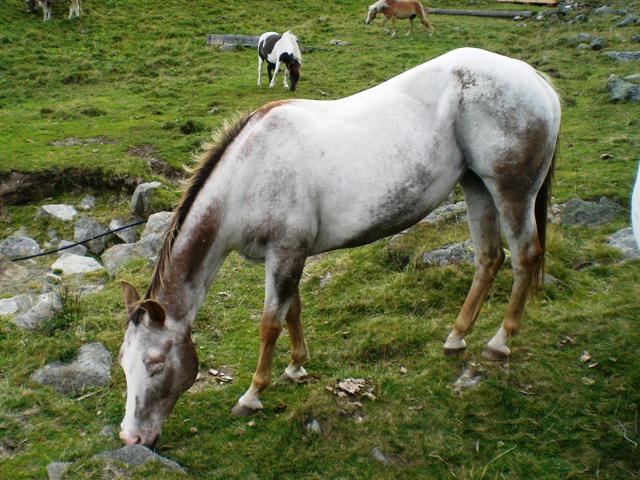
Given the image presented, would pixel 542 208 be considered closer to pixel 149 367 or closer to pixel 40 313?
pixel 149 367

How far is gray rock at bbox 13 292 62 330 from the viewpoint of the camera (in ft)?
17.1

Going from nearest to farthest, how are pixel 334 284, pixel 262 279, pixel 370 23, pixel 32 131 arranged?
1. pixel 334 284
2. pixel 262 279
3. pixel 32 131
4. pixel 370 23

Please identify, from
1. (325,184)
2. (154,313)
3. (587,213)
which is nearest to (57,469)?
(154,313)

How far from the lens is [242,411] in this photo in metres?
4.22

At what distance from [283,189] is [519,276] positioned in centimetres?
187

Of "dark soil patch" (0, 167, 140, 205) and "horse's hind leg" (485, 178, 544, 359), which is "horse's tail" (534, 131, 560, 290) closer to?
"horse's hind leg" (485, 178, 544, 359)

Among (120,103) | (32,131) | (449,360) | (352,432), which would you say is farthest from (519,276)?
(120,103)

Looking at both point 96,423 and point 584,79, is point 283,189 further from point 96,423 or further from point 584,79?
point 584,79

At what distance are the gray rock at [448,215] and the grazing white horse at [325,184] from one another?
226 centimetres

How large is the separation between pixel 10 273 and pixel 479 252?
524cm

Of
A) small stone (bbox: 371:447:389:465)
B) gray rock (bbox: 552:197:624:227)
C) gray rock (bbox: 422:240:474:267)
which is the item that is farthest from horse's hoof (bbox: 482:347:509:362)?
gray rock (bbox: 552:197:624:227)

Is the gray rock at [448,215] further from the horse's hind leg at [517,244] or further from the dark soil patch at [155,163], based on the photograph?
the dark soil patch at [155,163]

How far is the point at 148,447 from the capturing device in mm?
3707

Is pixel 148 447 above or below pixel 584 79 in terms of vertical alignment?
below
